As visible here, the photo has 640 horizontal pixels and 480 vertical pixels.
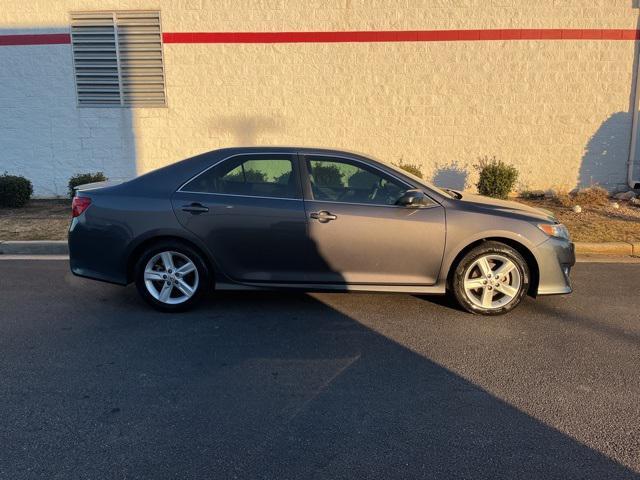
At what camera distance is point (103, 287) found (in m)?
5.90

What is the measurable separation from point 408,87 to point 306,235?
23.9ft

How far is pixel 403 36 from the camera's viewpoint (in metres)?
10.9

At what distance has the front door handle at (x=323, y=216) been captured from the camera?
4.78 metres

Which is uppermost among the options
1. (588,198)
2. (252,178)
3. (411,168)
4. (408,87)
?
(408,87)

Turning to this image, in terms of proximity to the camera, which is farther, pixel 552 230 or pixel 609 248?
pixel 609 248

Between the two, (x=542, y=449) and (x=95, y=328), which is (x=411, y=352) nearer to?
(x=542, y=449)

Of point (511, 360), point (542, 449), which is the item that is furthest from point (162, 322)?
point (542, 449)

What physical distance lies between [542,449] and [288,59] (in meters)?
9.72

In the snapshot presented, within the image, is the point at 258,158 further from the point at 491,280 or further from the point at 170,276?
the point at 491,280

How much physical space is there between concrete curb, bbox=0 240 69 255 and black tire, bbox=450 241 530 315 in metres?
5.64

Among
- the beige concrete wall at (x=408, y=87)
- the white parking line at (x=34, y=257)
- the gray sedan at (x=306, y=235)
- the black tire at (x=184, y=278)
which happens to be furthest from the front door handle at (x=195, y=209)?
the beige concrete wall at (x=408, y=87)

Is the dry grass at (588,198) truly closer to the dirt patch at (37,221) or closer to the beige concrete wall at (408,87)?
the beige concrete wall at (408,87)

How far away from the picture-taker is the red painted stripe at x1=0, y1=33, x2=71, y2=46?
11.2 meters

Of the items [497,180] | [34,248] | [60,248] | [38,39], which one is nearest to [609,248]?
[497,180]
